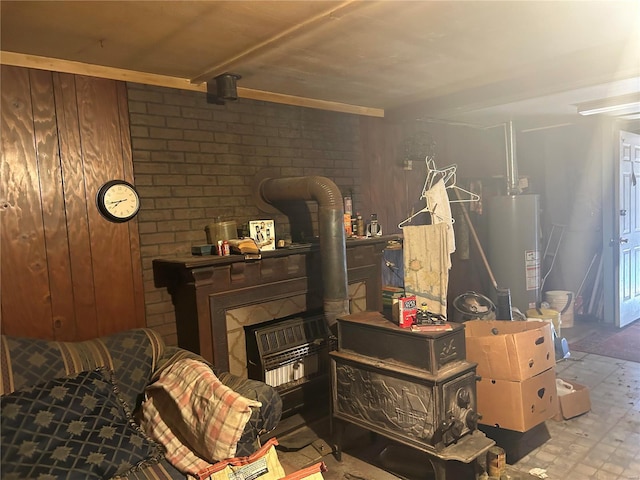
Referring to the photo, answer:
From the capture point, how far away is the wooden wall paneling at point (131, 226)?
2703mm

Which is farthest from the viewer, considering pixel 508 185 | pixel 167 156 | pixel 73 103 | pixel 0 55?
pixel 508 185

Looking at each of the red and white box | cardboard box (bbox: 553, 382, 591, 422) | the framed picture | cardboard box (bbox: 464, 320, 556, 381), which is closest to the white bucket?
cardboard box (bbox: 553, 382, 591, 422)

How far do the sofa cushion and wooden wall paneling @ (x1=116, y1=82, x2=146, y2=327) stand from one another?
23cm

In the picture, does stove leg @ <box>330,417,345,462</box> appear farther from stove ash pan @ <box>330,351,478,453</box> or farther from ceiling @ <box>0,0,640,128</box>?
ceiling @ <box>0,0,640,128</box>

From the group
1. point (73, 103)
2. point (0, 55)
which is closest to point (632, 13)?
point (73, 103)

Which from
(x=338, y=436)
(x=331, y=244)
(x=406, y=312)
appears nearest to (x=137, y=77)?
(x=331, y=244)

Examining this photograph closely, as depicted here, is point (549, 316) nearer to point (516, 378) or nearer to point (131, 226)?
point (516, 378)

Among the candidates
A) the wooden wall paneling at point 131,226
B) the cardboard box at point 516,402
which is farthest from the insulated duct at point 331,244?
the wooden wall paneling at point 131,226

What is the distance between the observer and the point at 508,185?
4777 mm

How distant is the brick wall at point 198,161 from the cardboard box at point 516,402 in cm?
171

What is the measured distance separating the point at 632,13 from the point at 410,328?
6.04ft

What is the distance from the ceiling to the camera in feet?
6.50

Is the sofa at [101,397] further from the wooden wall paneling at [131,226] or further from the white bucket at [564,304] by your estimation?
the white bucket at [564,304]

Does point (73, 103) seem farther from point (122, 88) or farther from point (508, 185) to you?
point (508, 185)
